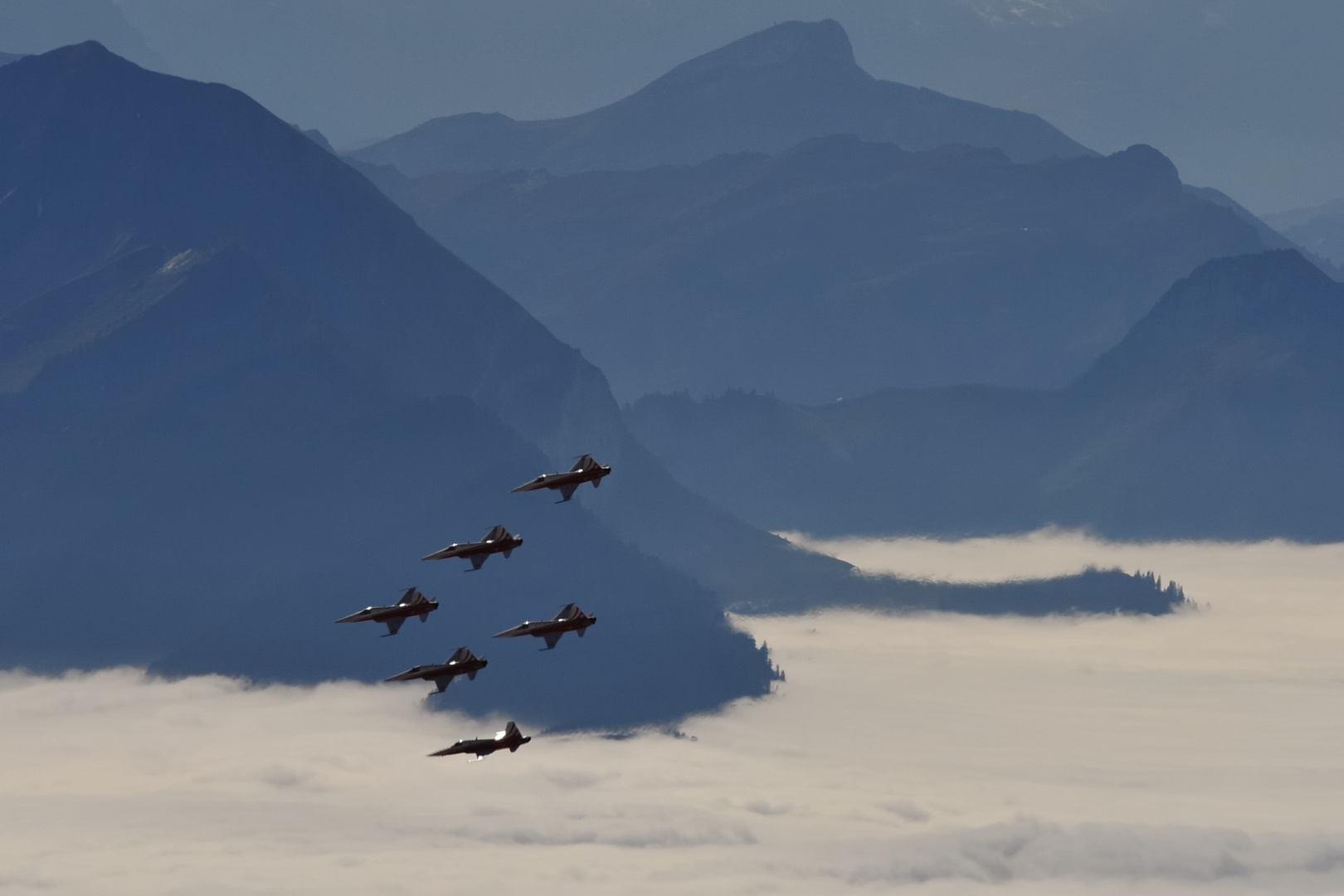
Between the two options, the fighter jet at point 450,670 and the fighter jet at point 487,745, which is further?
the fighter jet at point 450,670

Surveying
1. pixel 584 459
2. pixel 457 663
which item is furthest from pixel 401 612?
pixel 584 459

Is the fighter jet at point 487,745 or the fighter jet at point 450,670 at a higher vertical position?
the fighter jet at point 450,670

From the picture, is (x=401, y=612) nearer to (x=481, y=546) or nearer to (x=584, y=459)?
(x=481, y=546)

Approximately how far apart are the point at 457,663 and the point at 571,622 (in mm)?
11483

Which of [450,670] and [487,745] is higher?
[450,670]

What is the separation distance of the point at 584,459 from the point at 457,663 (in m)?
22.4

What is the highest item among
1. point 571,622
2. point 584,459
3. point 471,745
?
point 584,459

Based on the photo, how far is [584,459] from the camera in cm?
19400

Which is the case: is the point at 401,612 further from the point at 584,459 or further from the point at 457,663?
the point at 584,459

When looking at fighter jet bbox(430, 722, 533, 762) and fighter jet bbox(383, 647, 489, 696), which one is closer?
fighter jet bbox(430, 722, 533, 762)

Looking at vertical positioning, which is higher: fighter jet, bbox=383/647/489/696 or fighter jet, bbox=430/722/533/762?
fighter jet, bbox=383/647/489/696

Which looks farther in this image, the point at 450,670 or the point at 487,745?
the point at 450,670

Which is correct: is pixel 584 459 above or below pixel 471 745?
above

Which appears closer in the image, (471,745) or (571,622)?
(471,745)
